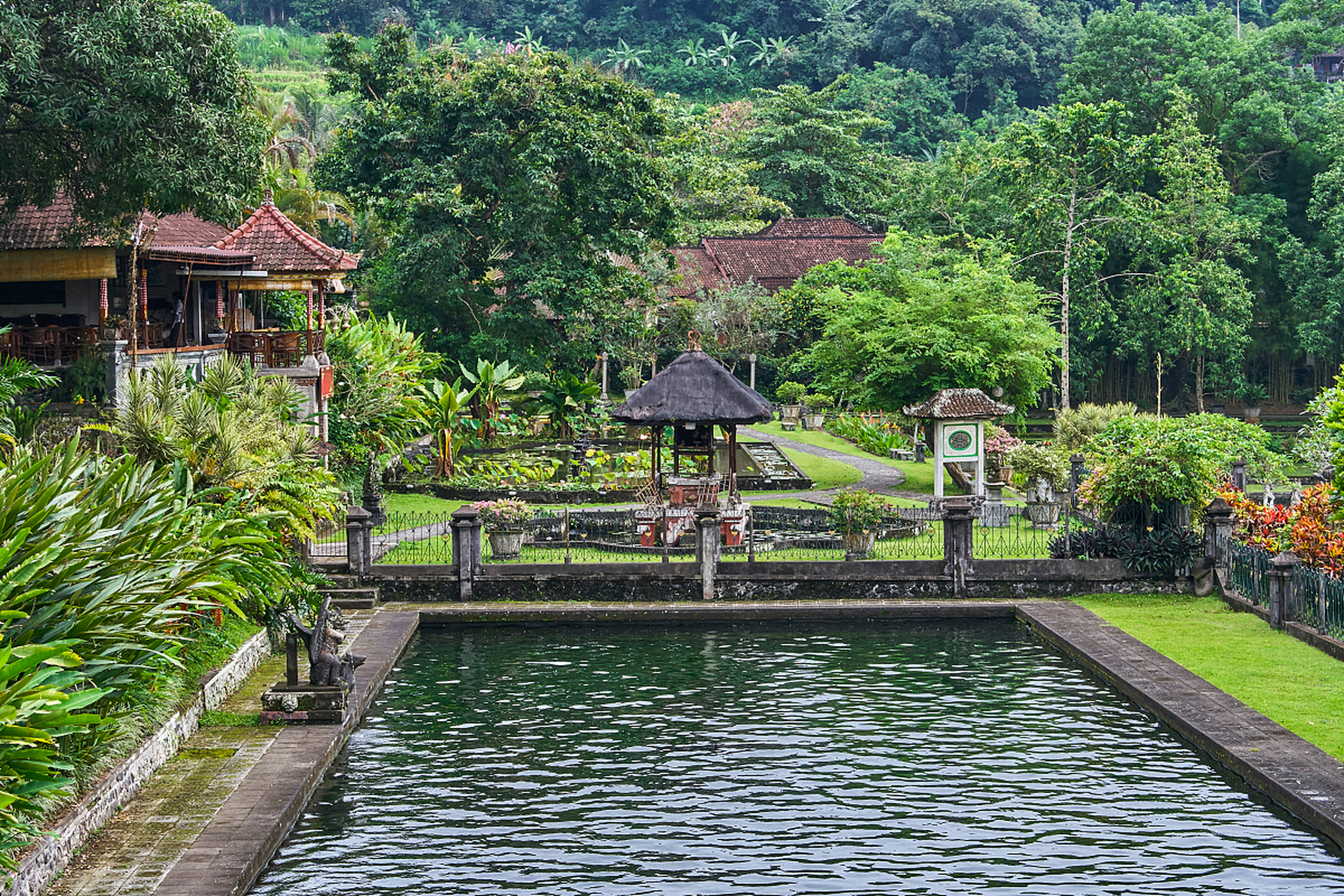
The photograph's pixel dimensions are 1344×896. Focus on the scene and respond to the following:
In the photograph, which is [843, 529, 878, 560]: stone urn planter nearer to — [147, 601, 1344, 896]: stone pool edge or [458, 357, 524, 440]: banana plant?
[147, 601, 1344, 896]: stone pool edge

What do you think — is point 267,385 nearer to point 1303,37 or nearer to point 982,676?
point 982,676

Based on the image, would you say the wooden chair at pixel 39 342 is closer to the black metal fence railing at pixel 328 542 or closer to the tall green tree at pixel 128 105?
the tall green tree at pixel 128 105

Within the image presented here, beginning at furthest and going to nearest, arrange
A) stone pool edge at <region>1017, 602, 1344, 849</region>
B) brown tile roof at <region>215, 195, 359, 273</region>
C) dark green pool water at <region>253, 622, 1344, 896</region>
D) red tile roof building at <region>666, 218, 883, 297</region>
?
1. red tile roof building at <region>666, 218, 883, 297</region>
2. brown tile roof at <region>215, 195, 359, 273</region>
3. stone pool edge at <region>1017, 602, 1344, 849</region>
4. dark green pool water at <region>253, 622, 1344, 896</region>

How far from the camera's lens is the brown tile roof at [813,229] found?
61.2 m

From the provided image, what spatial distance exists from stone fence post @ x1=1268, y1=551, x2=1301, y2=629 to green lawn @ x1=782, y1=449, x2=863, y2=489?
15.5 meters

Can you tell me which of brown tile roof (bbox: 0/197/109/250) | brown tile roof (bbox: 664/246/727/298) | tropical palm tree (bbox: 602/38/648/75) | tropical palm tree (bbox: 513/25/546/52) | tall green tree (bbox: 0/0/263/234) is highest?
tropical palm tree (bbox: 513/25/546/52)

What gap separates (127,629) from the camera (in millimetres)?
13867

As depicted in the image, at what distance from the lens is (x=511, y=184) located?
132 feet

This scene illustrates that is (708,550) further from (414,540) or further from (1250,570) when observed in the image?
(1250,570)

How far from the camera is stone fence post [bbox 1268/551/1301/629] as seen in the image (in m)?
21.7

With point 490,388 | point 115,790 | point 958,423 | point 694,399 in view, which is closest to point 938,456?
point 958,423

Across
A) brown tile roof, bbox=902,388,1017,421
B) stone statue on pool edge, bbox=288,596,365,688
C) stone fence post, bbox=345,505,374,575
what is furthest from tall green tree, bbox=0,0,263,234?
brown tile roof, bbox=902,388,1017,421

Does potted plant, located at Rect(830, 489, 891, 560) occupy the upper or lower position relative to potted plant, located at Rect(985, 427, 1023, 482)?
lower

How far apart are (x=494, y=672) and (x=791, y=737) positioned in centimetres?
533
